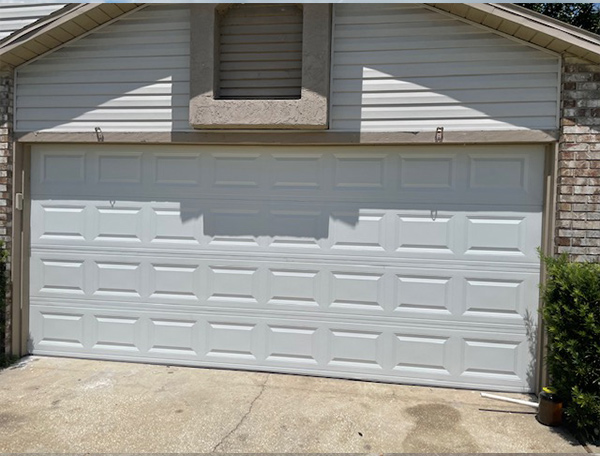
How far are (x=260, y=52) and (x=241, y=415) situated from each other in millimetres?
3581

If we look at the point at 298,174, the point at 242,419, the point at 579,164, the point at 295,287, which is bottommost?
the point at 242,419

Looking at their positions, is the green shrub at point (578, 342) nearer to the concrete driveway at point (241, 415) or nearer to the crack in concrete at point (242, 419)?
the concrete driveway at point (241, 415)

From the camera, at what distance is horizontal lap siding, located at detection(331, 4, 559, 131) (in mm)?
4293

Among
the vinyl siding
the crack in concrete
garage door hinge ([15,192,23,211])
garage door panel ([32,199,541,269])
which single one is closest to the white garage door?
garage door panel ([32,199,541,269])

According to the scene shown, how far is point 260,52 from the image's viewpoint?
15.6 feet

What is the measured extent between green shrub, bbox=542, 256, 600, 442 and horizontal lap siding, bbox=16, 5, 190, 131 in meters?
3.94

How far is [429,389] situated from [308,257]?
1823 millimetres

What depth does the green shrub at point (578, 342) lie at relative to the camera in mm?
3561

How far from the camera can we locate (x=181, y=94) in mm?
4793

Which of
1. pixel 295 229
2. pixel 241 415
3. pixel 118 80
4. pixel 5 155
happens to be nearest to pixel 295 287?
pixel 295 229

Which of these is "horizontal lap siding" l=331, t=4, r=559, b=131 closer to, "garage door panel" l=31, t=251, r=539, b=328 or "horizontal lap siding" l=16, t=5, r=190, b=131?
"garage door panel" l=31, t=251, r=539, b=328

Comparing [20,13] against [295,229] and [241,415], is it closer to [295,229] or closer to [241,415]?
[295,229]

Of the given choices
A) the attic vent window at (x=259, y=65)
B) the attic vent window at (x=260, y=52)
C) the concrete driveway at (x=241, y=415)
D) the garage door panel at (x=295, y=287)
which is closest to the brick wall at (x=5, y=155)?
the garage door panel at (x=295, y=287)

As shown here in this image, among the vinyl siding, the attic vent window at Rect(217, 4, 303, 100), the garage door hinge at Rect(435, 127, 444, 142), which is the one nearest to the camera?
the garage door hinge at Rect(435, 127, 444, 142)
